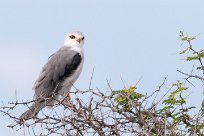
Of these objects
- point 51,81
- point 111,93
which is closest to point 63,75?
point 51,81

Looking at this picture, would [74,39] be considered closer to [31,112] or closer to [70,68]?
[70,68]

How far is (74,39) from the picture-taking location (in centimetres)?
1124

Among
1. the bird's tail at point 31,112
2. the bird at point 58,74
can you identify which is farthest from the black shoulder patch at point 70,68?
the bird's tail at point 31,112

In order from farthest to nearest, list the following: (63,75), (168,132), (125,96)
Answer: (63,75) → (125,96) → (168,132)

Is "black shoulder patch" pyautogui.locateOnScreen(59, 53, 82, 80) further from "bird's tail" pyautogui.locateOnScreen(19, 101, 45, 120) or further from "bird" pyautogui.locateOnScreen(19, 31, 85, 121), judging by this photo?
"bird's tail" pyautogui.locateOnScreen(19, 101, 45, 120)

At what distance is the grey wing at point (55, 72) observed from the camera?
10.6 meters

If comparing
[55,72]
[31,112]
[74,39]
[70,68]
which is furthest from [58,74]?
[31,112]

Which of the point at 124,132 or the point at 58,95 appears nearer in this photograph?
the point at 124,132

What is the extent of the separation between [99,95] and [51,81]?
4.70m

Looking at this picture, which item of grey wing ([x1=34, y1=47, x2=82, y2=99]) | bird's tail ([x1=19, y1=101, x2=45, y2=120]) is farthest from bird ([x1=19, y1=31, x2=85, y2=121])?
bird's tail ([x1=19, y1=101, x2=45, y2=120])

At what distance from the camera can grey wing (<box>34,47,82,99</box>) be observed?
34.7ft

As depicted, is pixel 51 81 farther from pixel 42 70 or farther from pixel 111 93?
pixel 111 93

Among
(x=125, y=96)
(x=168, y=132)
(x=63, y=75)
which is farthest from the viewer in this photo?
(x=63, y=75)

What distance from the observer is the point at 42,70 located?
423 inches
